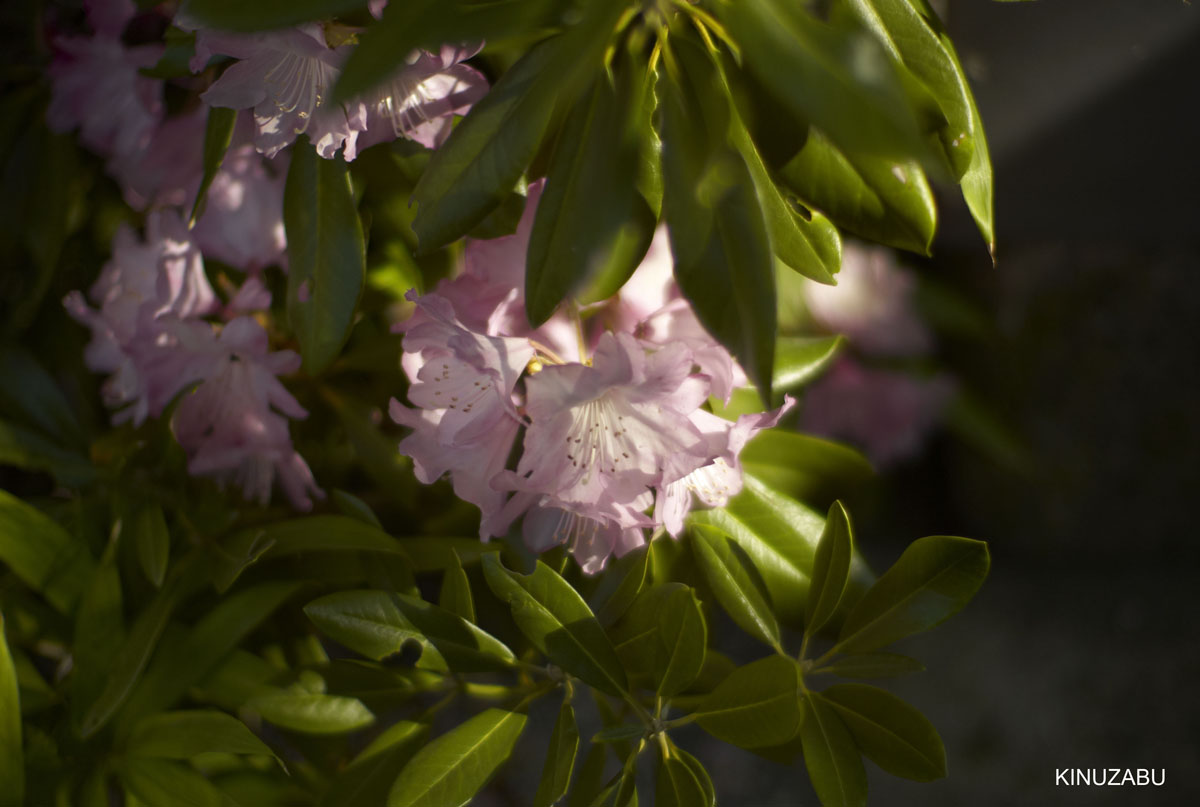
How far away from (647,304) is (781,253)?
0.12 m

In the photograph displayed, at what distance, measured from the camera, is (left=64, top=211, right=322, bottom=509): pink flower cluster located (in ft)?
1.81

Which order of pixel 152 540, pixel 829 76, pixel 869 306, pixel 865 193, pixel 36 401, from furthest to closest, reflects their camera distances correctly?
pixel 869 306
pixel 36 401
pixel 152 540
pixel 865 193
pixel 829 76

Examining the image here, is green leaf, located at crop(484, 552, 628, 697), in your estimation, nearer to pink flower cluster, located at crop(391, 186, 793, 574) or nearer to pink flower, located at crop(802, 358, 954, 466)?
pink flower cluster, located at crop(391, 186, 793, 574)

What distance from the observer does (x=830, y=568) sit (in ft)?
1.53

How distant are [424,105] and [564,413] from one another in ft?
0.63

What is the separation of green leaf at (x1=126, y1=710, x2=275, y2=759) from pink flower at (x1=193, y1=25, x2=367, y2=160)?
0.31 m

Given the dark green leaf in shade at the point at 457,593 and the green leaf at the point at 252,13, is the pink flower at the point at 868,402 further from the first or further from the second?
the green leaf at the point at 252,13

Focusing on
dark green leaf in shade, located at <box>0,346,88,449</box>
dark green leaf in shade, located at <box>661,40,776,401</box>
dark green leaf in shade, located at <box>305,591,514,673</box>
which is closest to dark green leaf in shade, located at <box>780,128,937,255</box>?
dark green leaf in shade, located at <box>661,40,776,401</box>

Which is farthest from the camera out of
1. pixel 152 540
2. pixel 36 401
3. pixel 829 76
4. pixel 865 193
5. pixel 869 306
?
pixel 869 306

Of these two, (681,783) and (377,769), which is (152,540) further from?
(681,783)

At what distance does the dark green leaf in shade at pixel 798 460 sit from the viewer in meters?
0.61

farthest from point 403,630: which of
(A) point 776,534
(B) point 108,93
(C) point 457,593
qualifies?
(B) point 108,93

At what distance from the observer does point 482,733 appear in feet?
1.51

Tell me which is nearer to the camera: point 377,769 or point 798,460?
point 377,769
